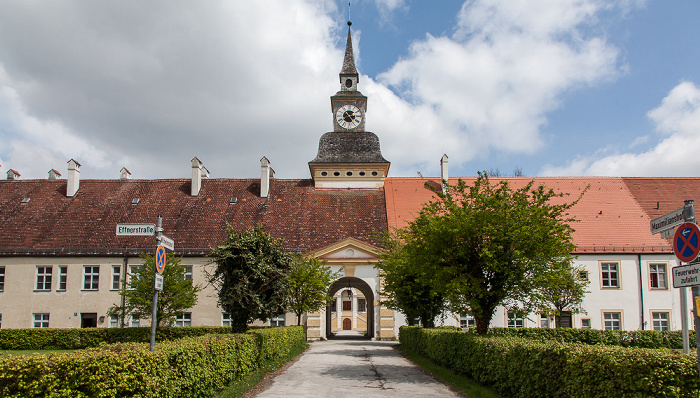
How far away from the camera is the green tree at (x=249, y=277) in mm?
16656

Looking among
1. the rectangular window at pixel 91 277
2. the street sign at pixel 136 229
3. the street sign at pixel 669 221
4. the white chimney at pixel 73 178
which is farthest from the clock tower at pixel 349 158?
the street sign at pixel 669 221

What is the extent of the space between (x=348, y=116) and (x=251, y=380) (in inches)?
1166

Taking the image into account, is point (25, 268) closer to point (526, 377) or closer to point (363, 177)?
point (363, 177)

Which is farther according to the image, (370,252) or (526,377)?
(370,252)

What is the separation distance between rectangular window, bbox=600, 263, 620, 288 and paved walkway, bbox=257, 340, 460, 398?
18.2 meters

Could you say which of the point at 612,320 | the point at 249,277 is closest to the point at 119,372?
the point at 249,277

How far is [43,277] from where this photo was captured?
1335 inches

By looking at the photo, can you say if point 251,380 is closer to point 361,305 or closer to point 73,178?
point 73,178

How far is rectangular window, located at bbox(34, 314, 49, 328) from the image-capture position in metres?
33.4

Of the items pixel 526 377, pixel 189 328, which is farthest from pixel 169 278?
pixel 526 377

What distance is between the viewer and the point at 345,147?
132ft

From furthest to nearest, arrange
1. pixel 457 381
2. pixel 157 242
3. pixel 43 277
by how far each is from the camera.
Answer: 1. pixel 43 277
2. pixel 457 381
3. pixel 157 242

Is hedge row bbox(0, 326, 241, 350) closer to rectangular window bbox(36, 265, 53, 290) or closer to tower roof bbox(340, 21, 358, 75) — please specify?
rectangular window bbox(36, 265, 53, 290)

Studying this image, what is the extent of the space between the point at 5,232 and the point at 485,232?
3196 cm
